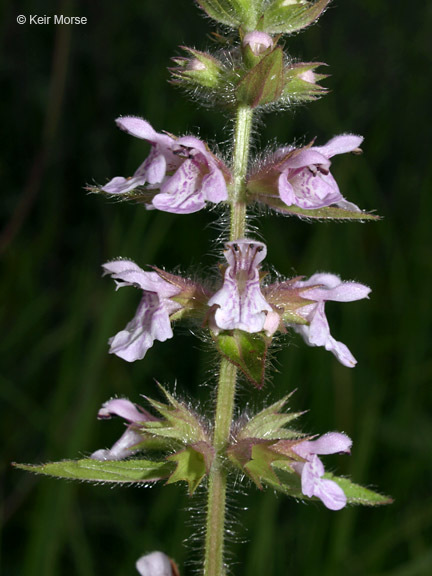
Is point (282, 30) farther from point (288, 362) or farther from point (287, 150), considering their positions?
point (288, 362)

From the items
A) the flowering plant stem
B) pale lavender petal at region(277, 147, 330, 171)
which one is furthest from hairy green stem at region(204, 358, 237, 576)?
pale lavender petal at region(277, 147, 330, 171)

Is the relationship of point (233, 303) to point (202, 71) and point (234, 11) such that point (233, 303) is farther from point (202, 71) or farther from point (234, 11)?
point (234, 11)

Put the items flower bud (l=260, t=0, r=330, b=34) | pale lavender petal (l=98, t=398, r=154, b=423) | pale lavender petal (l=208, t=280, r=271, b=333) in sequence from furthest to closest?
1. pale lavender petal (l=98, t=398, r=154, b=423)
2. flower bud (l=260, t=0, r=330, b=34)
3. pale lavender petal (l=208, t=280, r=271, b=333)

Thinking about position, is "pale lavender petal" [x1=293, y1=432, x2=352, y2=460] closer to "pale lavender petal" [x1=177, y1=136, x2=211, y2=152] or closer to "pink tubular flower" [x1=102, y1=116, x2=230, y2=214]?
"pink tubular flower" [x1=102, y1=116, x2=230, y2=214]

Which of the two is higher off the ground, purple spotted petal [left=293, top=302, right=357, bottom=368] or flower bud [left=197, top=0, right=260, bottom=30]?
flower bud [left=197, top=0, right=260, bottom=30]

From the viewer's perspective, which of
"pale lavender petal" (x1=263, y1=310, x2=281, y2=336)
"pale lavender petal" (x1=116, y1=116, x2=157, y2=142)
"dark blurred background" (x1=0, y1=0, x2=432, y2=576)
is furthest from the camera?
"dark blurred background" (x1=0, y1=0, x2=432, y2=576)

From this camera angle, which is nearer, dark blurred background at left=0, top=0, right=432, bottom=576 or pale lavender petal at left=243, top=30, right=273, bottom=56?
pale lavender petal at left=243, top=30, right=273, bottom=56

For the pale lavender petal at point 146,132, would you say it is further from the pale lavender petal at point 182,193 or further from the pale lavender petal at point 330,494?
the pale lavender petal at point 330,494
